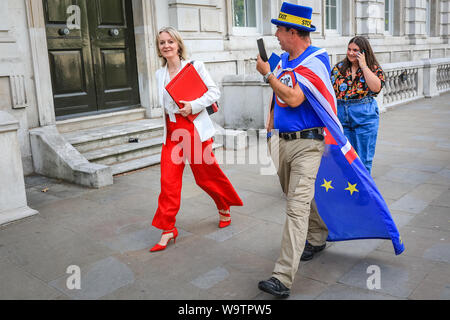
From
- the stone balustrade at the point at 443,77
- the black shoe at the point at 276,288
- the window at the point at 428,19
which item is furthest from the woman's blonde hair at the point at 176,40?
the window at the point at 428,19

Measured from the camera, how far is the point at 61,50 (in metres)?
7.49

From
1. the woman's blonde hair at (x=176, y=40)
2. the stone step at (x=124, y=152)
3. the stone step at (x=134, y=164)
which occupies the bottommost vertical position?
the stone step at (x=134, y=164)

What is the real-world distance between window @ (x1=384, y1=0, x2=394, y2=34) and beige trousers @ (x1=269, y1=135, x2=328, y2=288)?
17.5 metres

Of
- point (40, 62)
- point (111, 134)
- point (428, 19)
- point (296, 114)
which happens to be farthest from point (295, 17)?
point (428, 19)

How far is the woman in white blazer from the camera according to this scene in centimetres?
409

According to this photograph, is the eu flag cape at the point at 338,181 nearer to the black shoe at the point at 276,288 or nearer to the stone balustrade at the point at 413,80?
the black shoe at the point at 276,288

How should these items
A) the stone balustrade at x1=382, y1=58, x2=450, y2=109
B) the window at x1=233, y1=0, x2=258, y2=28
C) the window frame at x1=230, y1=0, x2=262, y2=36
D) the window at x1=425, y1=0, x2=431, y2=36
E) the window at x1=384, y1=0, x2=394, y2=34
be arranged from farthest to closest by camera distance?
the window at x1=425, y1=0, x2=431, y2=36
the window at x1=384, y1=0, x2=394, y2=34
the stone balustrade at x1=382, y1=58, x2=450, y2=109
the window frame at x1=230, y1=0, x2=262, y2=36
the window at x1=233, y1=0, x2=258, y2=28

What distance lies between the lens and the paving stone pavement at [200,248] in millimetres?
3338

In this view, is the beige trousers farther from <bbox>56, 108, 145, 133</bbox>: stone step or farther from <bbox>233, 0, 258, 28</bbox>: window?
<bbox>233, 0, 258, 28</bbox>: window

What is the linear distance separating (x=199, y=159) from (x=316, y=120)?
1307mm

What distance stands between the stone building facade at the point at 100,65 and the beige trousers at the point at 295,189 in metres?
3.11

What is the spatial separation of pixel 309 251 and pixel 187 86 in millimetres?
1789
